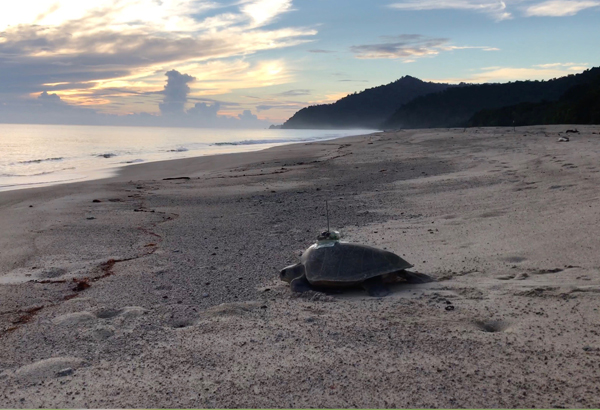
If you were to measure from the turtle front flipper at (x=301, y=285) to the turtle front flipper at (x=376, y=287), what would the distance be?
0.53m

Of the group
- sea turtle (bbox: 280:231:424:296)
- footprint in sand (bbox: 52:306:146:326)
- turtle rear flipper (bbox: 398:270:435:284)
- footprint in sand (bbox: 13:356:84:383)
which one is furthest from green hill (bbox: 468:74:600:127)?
footprint in sand (bbox: 13:356:84:383)

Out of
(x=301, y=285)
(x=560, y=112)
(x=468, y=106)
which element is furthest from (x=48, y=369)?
(x=468, y=106)

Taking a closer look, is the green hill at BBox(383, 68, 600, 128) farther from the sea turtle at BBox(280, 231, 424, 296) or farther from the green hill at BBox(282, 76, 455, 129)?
the sea turtle at BBox(280, 231, 424, 296)

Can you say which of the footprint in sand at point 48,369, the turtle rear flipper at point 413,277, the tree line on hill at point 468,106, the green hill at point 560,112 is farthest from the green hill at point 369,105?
the footprint in sand at point 48,369

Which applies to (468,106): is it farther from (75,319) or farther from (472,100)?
(75,319)

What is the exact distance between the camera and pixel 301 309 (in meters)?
3.97

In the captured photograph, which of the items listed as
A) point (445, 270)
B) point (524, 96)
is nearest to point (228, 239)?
point (445, 270)

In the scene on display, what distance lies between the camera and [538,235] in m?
5.41

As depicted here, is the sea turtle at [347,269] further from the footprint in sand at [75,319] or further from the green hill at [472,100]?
the green hill at [472,100]

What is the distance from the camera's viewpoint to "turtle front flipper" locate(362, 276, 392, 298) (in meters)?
4.25

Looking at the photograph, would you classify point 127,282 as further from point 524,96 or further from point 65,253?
point 524,96

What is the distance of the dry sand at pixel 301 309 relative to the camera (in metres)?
2.66

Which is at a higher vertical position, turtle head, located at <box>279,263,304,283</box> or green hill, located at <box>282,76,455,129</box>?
green hill, located at <box>282,76,455,129</box>

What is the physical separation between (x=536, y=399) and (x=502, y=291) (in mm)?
1665
